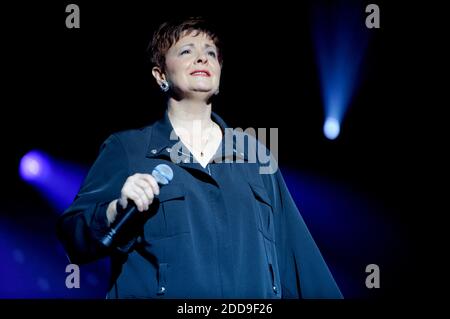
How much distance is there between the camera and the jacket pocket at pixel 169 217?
7.57 ft

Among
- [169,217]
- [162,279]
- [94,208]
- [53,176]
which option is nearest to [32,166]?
[53,176]

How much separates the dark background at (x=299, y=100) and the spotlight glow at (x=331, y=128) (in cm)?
4

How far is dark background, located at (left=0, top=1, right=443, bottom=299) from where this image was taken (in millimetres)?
3475

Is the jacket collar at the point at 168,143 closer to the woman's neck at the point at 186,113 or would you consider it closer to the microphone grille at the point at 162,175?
the woman's neck at the point at 186,113

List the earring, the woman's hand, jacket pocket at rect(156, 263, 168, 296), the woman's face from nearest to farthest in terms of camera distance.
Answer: the woman's hand, jacket pocket at rect(156, 263, 168, 296), the woman's face, the earring

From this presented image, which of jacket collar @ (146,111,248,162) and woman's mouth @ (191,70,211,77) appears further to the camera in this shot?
woman's mouth @ (191,70,211,77)

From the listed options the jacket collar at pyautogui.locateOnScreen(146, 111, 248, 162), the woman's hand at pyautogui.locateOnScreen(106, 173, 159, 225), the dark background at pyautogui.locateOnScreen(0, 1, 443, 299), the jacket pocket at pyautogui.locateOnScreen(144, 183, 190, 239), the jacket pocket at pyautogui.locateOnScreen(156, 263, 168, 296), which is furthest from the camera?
the dark background at pyautogui.locateOnScreen(0, 1, 443, 299)

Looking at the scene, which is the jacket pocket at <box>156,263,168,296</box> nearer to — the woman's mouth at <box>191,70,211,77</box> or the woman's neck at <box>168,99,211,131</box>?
the woman's neck at <box>168,99,211,131</box>

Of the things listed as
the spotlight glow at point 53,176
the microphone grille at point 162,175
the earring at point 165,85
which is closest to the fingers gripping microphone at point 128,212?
the microphone grille at point 162,175

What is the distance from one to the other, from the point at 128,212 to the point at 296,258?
86 cm

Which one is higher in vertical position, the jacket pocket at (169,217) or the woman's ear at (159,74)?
the woman's ear at (159,74)

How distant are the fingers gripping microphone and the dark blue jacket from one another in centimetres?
7

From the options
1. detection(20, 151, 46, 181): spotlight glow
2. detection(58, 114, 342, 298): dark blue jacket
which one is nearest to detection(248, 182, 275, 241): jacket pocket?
detection(58, 114, 342, 298): dark blue jacket

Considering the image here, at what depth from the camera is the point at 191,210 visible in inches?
93.3
